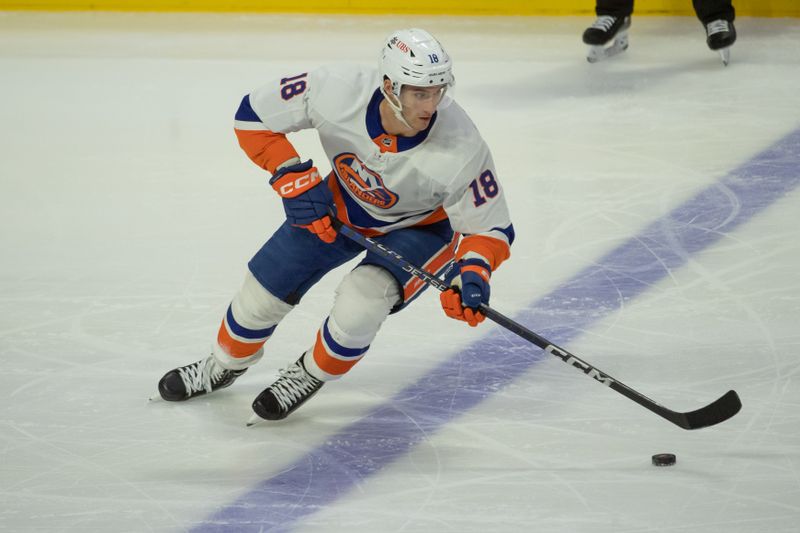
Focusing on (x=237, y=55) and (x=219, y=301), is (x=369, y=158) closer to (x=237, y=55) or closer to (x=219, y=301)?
(x=219, y=301)

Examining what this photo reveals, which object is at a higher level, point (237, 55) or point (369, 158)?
point (369, 158)

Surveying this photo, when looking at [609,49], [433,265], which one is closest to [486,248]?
[433,265]

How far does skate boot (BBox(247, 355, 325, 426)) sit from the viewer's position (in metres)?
3.19

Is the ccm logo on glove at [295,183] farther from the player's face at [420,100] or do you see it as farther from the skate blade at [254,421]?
the skate blade at [254,421]

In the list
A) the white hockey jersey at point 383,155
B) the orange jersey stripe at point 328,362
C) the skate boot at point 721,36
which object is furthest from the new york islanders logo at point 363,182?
the skate boot at point 721,36

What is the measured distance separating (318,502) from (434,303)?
1.19m

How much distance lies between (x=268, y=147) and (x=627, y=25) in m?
3.69

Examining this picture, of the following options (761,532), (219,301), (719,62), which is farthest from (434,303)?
(719,62)

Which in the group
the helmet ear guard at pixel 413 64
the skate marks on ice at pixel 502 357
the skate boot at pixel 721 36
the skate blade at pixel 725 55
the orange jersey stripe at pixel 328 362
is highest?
the helmet ear guard at pixel 413 64

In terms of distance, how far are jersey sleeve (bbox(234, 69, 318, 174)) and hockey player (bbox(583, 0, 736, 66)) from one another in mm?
3373

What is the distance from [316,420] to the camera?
10.7ft

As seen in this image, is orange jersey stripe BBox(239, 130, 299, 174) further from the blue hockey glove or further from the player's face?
the blue hockey glove

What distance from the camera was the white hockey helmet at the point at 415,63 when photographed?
9.34 ft

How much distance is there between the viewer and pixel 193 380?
331cm
